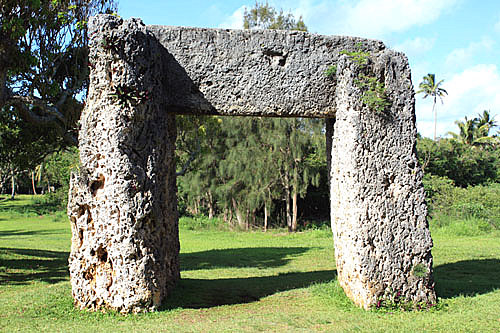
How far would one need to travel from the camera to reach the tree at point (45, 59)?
29.3 ft

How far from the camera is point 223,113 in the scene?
662 cm

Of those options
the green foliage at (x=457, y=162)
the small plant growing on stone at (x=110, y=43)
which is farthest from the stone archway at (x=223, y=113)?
the green foliage at (x=457, y=162)

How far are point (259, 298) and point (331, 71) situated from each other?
3.71m

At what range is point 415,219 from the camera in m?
6.19

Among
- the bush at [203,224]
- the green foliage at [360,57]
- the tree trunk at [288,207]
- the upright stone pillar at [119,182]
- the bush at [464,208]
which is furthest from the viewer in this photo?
the bush at [203,224]

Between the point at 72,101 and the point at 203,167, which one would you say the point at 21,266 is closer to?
the point at 72,101

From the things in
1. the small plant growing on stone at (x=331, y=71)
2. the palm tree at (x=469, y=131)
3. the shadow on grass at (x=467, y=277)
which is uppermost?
the palm tree at (x=469, y=131)

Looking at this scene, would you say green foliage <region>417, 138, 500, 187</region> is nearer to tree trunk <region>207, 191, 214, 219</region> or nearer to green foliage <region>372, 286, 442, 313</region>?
tree trunk <region>207, 191, 214, 219</region>

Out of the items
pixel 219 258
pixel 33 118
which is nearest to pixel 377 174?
pixel 219 258

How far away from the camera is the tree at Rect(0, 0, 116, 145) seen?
8930 mm

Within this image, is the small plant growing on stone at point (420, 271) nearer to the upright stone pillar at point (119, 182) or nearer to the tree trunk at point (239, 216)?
the upright stone pillar at point (119, 182)

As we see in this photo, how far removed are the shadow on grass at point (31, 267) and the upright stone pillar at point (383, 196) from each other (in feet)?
19.6

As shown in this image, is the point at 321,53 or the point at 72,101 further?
the point at 72,101

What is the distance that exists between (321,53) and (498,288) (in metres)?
4.80
